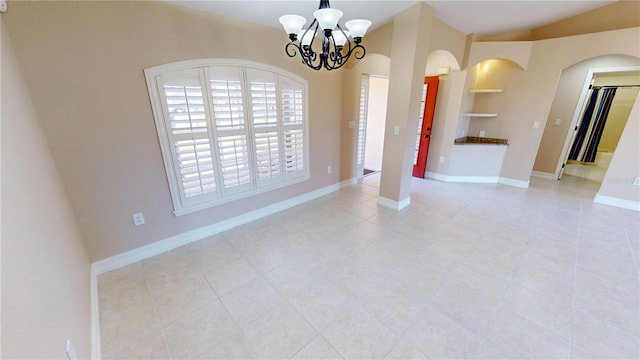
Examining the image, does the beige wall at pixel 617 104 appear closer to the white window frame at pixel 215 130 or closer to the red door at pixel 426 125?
the red door at pixel 426 125

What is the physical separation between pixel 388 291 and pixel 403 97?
2330 millimetres

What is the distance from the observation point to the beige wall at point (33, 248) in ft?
2.60

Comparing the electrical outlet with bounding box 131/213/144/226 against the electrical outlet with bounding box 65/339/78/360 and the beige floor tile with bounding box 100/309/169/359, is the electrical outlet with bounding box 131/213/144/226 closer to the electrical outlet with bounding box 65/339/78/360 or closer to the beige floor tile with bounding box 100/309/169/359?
the beige floor tile with bounding box 100/309/169/359

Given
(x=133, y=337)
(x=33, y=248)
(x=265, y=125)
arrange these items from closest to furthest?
(x=33, y=248), (x=133, y=337), (x=265, y=125)

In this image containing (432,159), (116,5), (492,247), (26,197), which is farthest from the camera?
(432,159)

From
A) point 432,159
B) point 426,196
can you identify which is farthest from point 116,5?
point 432,159

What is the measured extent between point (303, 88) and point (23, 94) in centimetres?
250

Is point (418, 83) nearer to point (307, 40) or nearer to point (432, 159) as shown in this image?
point (307, 40)

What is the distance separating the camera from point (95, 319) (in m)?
1.68

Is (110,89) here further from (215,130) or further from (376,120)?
(376,120)

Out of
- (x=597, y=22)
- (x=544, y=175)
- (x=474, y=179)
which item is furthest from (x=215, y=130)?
(x=544, y=175)

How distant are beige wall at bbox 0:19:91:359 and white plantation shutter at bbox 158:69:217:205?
0.84 metres

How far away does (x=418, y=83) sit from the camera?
307 centimetres

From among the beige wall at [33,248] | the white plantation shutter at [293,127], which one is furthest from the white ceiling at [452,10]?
the beige wall at [33,248]
